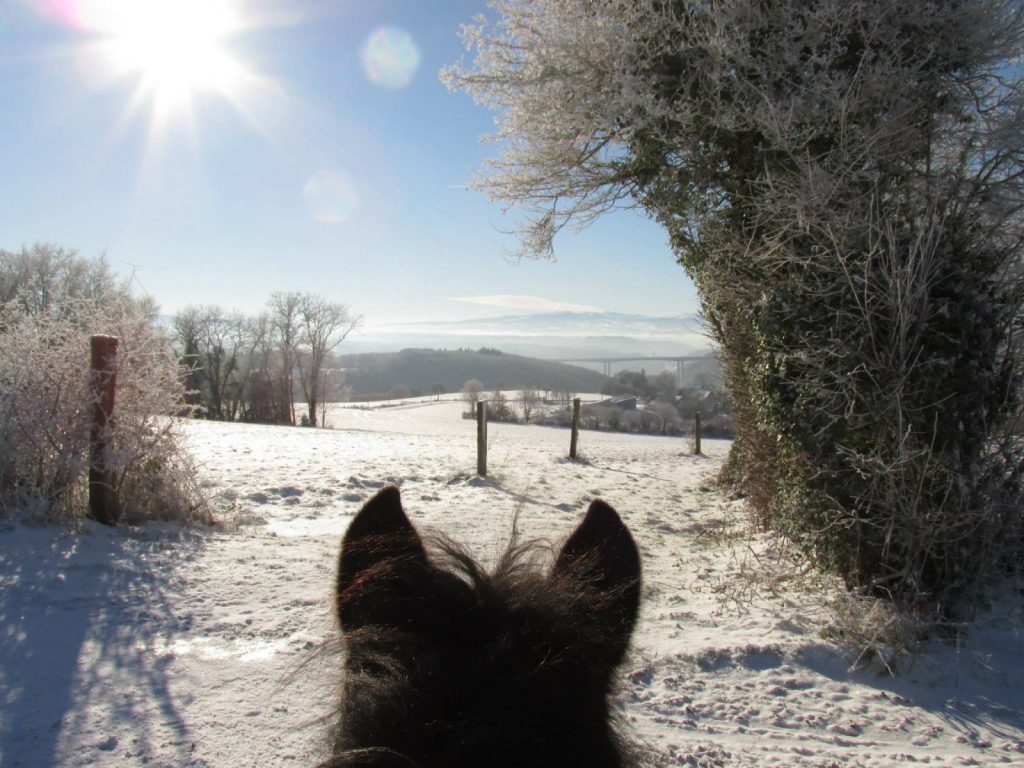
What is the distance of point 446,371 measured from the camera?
92.9 metres

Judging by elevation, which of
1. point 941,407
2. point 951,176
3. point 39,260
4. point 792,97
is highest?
point 39,260

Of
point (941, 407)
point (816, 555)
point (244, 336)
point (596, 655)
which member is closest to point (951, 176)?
point (941, 407)

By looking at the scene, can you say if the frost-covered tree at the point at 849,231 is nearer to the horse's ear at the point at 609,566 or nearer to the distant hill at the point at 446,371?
the horse's ear at the point at 609,566

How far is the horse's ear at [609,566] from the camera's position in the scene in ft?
3.47

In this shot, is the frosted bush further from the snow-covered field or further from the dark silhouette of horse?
the dark silhouette of horse

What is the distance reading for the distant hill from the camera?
3184 inches

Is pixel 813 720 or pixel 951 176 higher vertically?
pixel 951 176

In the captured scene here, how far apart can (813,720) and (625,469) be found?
975cm

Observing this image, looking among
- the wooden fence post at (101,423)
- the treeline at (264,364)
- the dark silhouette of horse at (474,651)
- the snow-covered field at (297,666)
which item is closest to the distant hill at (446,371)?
the treeline at (264,364)

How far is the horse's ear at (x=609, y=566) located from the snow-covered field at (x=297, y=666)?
0.64 feet

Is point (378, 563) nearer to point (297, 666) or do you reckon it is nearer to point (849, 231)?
point (297, 666)

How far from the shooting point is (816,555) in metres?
3.66

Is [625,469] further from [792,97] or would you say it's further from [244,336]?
[244,336]

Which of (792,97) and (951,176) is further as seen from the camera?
(792,97)
